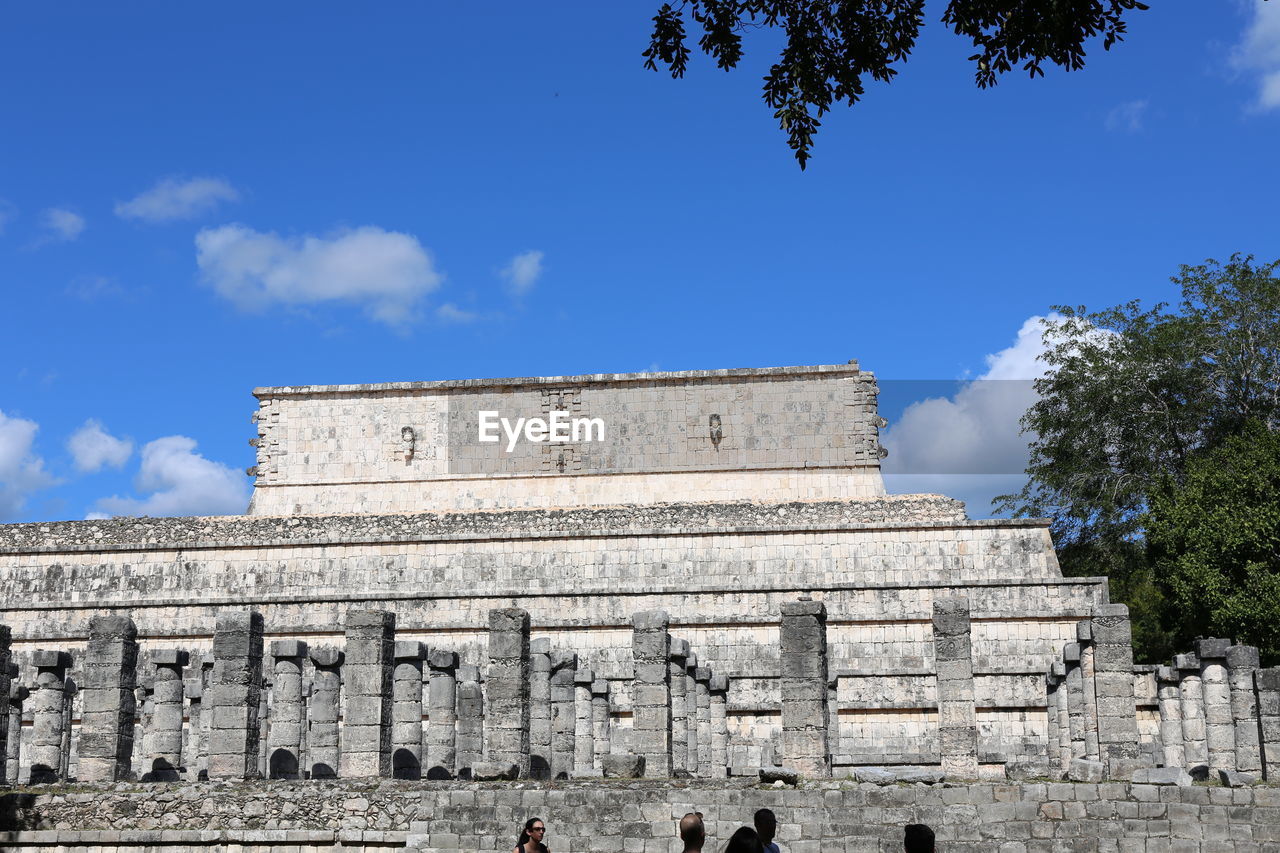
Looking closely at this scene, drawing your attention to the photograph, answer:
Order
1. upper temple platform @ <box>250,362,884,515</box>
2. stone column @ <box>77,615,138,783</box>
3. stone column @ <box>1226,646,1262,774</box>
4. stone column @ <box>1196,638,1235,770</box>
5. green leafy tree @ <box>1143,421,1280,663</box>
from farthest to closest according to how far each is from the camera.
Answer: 1. upper temple platform @ <box>250,362,884,515</box>
2. green leafy tree @ <box>1143,421,1280,663</box>
3. stone column @ <box>1196,638,1235,770</box>
4. stone column @ <box>1226,646,1262,774</box>
5. stone column @ <box>77,615,138,783</box>

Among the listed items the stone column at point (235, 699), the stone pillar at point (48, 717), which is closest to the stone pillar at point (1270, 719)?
the stone column at point (235, 699)

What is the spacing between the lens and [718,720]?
2439cm

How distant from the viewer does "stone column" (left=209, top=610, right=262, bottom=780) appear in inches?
690

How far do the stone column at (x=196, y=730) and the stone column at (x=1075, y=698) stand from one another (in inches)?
544

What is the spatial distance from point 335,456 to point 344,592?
19.0ft

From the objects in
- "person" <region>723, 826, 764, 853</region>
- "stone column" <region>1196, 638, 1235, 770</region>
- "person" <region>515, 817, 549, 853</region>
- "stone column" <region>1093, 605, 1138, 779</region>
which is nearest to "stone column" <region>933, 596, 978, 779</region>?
"stone column" <region>1093, 605, 1138, 779</region>

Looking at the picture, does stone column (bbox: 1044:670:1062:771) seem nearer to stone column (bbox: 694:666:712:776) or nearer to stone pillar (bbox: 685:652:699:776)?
stone column (bbox: 694:666:712:776)

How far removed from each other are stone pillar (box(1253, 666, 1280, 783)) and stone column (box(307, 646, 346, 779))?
11526 millimetres

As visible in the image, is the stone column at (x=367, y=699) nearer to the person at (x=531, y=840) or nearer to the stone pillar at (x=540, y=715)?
the stone pillar at (x=540, y=715)

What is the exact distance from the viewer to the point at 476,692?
22781mm

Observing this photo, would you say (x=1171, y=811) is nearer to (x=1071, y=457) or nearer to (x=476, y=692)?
(x=476, y=692)

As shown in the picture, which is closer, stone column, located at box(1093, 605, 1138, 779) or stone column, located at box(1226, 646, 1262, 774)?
stone column, located at box(1093, 605, 1138, 779)

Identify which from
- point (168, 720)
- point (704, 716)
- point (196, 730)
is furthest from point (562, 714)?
point (196, 730)

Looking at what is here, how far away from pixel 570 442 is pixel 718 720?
1208cm
